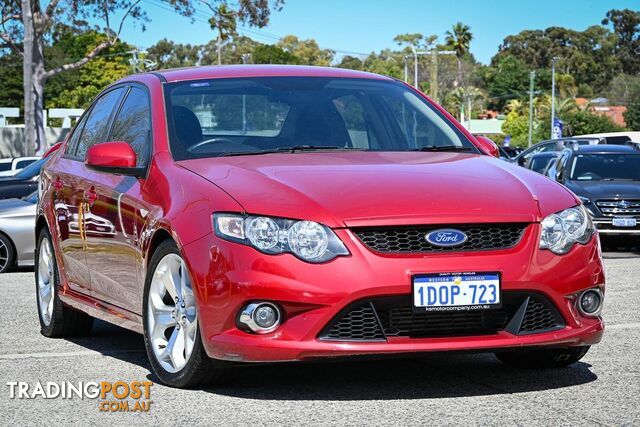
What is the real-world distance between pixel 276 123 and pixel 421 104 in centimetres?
105

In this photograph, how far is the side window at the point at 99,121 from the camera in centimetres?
795

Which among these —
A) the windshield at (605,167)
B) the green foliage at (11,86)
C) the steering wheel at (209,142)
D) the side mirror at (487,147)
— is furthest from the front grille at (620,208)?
the green foliage at (11,86)

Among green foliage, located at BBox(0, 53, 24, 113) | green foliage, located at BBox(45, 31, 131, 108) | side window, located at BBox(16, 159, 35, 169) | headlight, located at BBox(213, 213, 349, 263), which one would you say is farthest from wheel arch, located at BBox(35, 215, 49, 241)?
green foliage, located at BBox(0, 53, 24, 113)

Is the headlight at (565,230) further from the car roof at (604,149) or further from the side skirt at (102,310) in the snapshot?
the car roof at (604,149)

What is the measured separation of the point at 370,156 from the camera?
6.66 meters

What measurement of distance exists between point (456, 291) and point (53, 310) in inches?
142

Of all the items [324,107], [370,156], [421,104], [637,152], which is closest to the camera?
[370,156]

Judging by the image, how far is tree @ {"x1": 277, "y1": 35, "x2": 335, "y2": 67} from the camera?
14750cm

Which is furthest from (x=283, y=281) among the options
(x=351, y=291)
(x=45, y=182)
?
(x=45, y=182)

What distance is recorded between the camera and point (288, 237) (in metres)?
5.59

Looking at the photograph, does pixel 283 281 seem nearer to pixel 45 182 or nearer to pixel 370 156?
pixel 370 156

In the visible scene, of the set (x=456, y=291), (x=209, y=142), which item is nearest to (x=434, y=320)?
(x=456, y=291)

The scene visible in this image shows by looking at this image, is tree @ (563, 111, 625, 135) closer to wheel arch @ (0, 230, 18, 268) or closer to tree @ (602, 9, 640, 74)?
tree @ (602, 9, 640, 74)

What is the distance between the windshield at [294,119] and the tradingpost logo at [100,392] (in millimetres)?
1199
